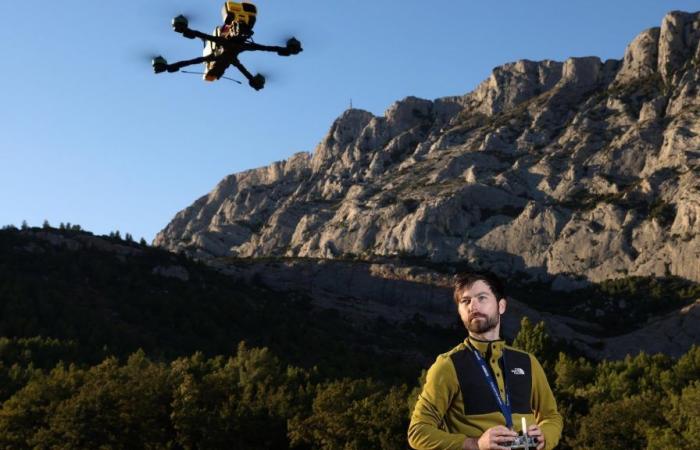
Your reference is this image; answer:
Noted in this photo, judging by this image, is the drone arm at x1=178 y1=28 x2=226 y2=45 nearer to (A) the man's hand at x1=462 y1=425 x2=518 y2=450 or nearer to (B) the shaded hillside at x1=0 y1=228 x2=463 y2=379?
(A) the man's hand at x1=462 y1=425 x2=518 y2=450

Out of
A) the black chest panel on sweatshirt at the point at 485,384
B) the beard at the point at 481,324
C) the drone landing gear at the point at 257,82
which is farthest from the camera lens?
the drone landing gear at the point at 257,82

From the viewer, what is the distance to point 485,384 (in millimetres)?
9320

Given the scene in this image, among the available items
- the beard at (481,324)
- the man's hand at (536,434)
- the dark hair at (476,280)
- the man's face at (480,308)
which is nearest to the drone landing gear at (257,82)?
the dark hair at (476,280)

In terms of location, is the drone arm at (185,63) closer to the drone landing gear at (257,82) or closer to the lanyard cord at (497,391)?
the drone landing gear at (257,82)

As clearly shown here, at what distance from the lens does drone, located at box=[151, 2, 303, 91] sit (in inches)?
1017

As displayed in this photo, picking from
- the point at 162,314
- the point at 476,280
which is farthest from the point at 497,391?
the point at 162,314

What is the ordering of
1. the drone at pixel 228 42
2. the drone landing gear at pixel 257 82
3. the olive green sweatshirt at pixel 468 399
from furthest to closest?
1. the drone landing gear at pixel 257 82
2. the drone at pixel 228 42
3. the olive green sweatshirt at pixel 468 399

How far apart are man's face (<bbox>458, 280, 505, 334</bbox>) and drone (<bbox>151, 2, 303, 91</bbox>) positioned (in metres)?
17.9

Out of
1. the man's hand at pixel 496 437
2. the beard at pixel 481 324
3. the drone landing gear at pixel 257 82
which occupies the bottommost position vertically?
the man's hand at pixel 496 437

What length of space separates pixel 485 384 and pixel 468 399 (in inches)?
10.0

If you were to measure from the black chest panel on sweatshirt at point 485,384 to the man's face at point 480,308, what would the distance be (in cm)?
31

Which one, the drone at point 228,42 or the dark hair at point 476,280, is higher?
the drone at point 228,42

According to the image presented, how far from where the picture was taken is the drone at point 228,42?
25828 millimetres

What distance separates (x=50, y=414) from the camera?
79875 mm
